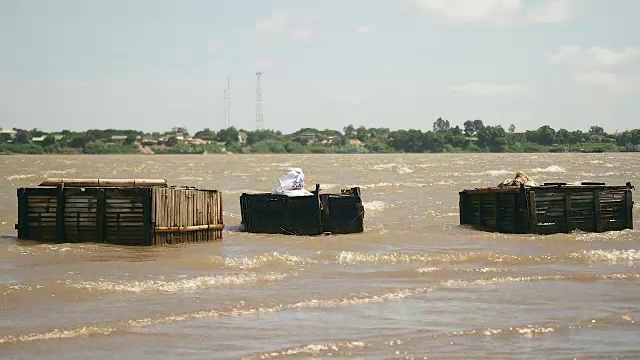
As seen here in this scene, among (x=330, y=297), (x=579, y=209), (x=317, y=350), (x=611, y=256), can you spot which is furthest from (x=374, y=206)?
(x=317, y=350)

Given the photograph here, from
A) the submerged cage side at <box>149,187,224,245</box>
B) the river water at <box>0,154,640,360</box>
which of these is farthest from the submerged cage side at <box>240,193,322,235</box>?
the submerged cage side at <box>149,187,224,245</box>

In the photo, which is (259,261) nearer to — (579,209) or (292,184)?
(292,184)

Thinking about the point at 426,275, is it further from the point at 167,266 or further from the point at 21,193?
the point at 21,193

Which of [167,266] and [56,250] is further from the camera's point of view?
[56,250]

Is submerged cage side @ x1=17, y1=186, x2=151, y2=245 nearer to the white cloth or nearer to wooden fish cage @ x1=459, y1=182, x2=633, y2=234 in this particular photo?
the white cloth

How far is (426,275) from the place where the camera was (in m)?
20.6

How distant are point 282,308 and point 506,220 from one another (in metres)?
13.3

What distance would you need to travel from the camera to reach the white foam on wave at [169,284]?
59.5 ft

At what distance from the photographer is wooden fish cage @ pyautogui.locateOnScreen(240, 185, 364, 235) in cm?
2769

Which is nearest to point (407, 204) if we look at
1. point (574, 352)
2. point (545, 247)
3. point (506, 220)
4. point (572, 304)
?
point (506, 220)

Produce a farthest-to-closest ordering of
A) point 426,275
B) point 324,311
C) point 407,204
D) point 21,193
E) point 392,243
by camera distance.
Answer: point 407,204 → point 392,243 → point 21,193 → point 426,275 → point 324,311

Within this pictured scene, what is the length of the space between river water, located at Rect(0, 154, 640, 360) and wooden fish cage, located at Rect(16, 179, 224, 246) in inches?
20.5

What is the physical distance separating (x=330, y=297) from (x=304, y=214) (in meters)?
10.5

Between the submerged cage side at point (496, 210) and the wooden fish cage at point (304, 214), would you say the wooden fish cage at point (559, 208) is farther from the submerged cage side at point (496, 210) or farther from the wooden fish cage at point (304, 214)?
the wooden fish cage at point (304, 214)
